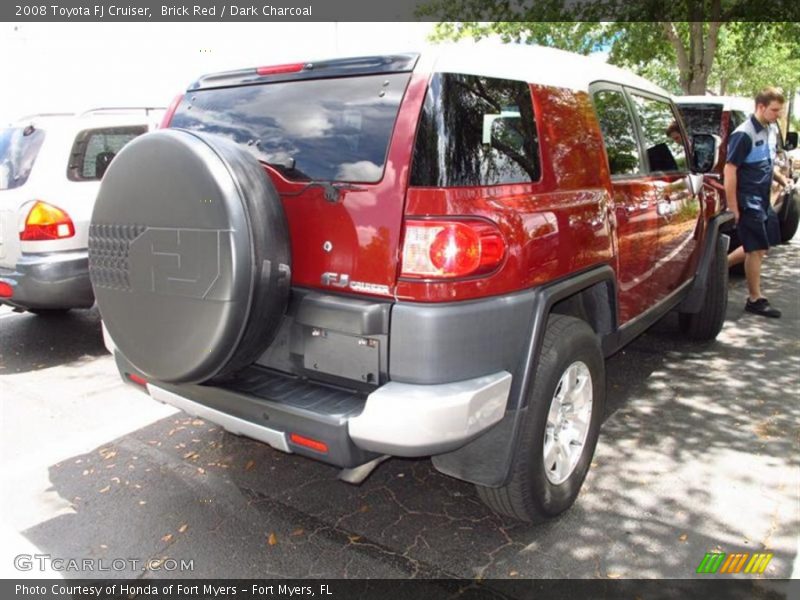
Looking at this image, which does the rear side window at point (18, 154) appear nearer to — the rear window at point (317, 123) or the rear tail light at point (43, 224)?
the rear tail light at point (43, 224)

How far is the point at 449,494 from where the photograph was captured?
10.5 ft

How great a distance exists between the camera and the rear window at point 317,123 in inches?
95.0

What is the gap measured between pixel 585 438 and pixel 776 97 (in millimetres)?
4388

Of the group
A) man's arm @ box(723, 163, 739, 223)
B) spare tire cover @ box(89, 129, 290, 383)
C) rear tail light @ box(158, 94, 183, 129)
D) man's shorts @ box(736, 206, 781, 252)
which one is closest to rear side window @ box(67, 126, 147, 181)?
rear tail light @ box(158, 94, 183, 129)

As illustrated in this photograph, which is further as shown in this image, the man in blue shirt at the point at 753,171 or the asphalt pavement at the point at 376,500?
the man in blue shirt at the point at 753,171

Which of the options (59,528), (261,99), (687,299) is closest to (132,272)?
(261,99)

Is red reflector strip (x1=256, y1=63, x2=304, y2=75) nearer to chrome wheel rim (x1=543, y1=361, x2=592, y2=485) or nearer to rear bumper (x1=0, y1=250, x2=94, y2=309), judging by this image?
chrome wheel rim (x1=543, y1=361, x2=592, y2=485)

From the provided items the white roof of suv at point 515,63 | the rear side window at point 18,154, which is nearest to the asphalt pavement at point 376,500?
the rear side window at point 18,154

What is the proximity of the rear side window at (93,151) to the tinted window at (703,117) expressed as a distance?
655 cm

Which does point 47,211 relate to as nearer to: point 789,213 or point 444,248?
point 444,248

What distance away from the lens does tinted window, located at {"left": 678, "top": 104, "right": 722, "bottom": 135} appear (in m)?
7.91

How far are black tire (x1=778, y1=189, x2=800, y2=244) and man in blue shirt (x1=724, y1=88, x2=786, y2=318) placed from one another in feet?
13.8

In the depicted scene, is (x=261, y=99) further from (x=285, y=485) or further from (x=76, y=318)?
(x=76, y=318)

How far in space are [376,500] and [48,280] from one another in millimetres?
3383
